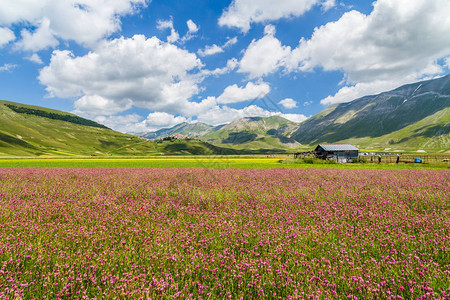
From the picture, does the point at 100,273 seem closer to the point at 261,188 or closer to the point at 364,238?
the point at 364,238

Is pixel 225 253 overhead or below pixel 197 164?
Result: overhead

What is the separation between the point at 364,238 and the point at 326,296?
2.36 metres

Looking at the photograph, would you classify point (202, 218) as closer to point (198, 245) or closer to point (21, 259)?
point (198, 245)

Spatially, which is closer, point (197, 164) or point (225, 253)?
point (225, 253)

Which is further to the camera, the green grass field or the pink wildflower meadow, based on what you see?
the green grass field

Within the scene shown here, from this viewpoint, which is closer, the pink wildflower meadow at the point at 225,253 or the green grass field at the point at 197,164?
the pink wildflower meadow at the point at 225,253

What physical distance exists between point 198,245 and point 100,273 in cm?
167

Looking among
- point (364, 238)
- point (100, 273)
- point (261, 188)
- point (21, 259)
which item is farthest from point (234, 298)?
point (261, 188)

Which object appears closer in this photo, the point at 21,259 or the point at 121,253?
the point at 21,259

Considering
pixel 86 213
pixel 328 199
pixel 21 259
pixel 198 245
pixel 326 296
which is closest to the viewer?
pixel 326 296

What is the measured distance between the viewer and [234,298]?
266 centimetres

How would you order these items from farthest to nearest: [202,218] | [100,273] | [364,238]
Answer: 1. [202,218]
2. [364,238]
3. [100,273]

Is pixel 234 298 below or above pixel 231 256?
below

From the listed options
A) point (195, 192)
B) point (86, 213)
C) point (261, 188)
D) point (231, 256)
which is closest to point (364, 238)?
point (231, 256)
